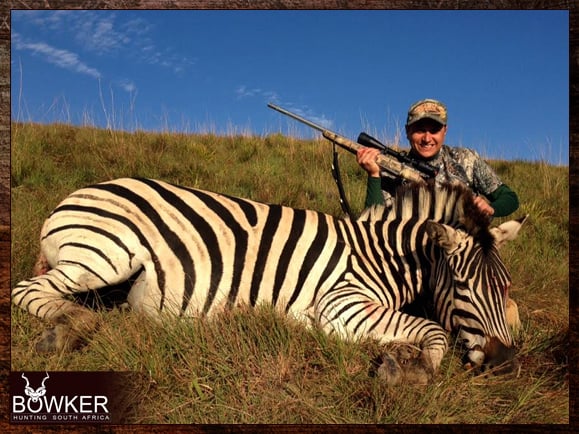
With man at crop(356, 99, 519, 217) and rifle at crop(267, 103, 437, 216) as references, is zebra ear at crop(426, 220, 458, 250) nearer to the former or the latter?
rifle at crop(267, 103, 437, 216)

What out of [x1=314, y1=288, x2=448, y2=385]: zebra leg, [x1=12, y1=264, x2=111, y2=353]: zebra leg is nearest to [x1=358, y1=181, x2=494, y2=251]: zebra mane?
[x1=314, y1=288, x2=448, y2=385]: zebra leg

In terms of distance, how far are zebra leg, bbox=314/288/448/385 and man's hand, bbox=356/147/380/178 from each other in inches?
53.2

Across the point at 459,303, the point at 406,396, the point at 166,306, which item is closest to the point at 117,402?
the point at 166,306

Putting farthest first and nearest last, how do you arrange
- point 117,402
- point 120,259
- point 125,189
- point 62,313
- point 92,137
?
point 92,137
point 125,189
point 120,259
point 62,313
point 117,402

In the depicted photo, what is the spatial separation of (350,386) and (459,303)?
0.78 metres

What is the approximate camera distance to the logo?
2.15 metres

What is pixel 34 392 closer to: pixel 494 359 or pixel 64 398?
pixel 64 398

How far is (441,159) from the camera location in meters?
4.38

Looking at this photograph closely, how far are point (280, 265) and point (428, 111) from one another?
6.80ft

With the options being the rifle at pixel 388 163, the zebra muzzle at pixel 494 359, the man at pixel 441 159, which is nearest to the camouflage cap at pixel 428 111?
the man at pixel 441 159

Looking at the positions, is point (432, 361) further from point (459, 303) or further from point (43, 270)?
point (43, 270)

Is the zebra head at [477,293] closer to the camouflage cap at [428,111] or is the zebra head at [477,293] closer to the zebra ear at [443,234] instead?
the zebra ear at [443,234]

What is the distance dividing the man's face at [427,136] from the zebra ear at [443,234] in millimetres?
1757

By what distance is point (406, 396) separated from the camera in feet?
7.32
